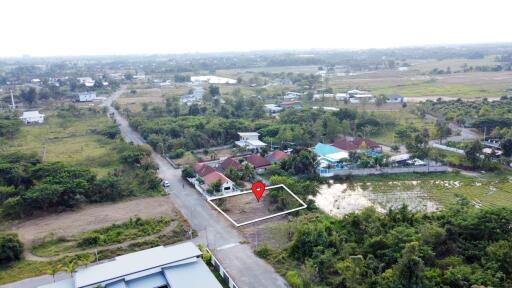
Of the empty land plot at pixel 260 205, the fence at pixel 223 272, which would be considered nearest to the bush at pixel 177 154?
the empty land plot at pixel 260 205

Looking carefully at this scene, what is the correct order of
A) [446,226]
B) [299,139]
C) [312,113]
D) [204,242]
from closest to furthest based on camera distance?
[446,226]
[204,242]
[299,139]
[312,113]

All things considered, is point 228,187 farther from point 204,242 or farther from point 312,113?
point 312,113

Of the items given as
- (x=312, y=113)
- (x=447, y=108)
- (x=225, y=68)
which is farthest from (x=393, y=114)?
(x=225, y=68)

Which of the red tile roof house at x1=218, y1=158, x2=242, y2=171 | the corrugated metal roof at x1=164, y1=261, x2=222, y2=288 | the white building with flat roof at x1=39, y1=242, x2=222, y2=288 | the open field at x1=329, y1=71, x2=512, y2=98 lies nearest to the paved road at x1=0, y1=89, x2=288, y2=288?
the corrugated metal roof at x1=164, y1=261, x2=222, y2=288

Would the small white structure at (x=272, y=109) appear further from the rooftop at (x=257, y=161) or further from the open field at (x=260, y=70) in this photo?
the open field at (x=260, y=70)

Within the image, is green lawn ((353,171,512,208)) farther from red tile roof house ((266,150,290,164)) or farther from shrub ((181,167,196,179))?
shrub ((181,167,196,179))

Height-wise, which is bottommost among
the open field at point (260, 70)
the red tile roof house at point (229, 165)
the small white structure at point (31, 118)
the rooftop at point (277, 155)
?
the red tile roof house at point (229, 165)
